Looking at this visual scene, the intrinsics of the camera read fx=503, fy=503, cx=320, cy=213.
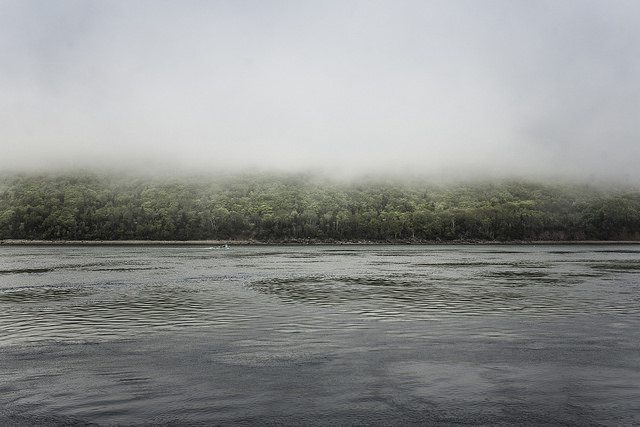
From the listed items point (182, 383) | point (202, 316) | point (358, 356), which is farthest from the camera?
point (202, 316)

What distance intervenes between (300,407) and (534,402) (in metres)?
7.69

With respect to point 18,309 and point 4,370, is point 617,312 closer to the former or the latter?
point 4,370

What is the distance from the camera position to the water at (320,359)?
1570 centimetres

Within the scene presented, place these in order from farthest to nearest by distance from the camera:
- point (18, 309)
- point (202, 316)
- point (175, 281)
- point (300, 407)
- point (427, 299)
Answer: point (175, 281) → point (427, 299) → point (18, 309) → point (202, 316) → point (300, 407)

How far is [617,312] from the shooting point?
118 ft

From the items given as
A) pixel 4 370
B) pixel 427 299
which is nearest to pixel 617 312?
pixel 427 299

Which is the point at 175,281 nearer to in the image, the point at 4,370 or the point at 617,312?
the point at 4,370

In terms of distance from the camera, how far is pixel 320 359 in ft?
73.1

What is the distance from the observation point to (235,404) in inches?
640

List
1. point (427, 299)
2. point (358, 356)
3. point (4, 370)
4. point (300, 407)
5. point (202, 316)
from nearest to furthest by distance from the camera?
point (300, 407) → point (4, 370) → point (358, 356) → point (202, 316) → point (427, 299)

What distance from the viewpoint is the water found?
15.7m

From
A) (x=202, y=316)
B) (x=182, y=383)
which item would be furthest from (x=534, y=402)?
(x=202, y=316)

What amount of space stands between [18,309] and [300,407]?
1246 inches

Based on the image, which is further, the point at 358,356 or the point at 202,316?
the point at 202,316
